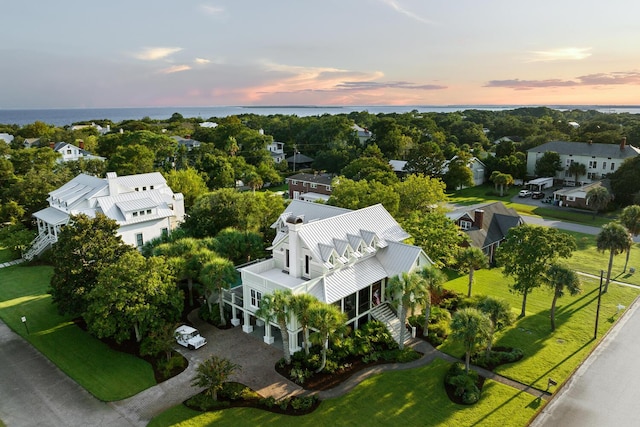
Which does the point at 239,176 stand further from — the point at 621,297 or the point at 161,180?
the point at 621,297

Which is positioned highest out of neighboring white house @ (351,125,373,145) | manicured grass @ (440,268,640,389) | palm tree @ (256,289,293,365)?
neighboring white house @ (351,125,373,145)

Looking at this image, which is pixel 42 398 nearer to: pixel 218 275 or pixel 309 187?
pixel 218 275

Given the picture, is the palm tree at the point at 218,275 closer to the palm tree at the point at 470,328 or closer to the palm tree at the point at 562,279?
the palm tree at the point at 470,328

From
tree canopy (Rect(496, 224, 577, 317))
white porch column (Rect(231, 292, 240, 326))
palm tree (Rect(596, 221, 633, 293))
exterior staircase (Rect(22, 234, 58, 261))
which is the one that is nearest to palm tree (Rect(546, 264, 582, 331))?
tree canopy (Rect(496, 224, 577, 317))

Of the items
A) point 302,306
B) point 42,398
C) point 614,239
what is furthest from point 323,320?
point 614,239

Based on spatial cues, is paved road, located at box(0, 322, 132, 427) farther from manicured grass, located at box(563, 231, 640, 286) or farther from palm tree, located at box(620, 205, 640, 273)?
palm tree, located at box(620, 205, 640, 273)

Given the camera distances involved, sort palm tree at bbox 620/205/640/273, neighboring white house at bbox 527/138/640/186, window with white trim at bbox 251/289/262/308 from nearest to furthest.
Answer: window with white trim at bbox 251/289/262/308, palm tree at bbox 620/205/640/273, neighboring white house at bbox 527/138/640/186

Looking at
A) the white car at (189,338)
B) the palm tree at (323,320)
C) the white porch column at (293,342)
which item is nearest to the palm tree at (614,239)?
the palm tree at (323,320)
